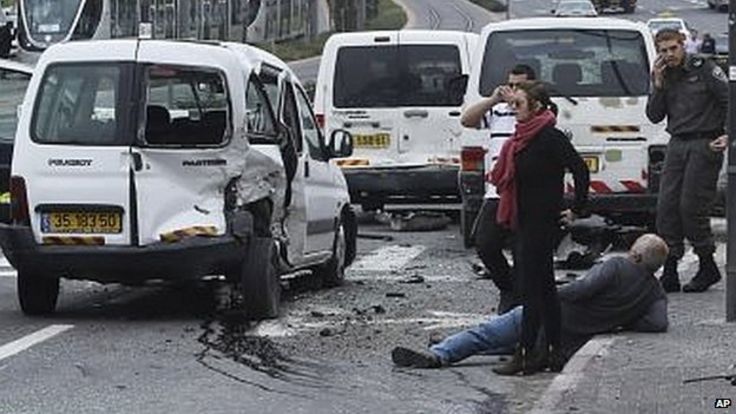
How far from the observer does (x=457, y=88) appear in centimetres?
1738

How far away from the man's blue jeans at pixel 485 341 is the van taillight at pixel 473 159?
542 centimetres

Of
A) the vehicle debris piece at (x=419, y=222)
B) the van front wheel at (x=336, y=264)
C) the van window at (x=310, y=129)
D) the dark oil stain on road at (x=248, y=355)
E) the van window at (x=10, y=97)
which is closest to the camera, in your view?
the dark oil stain on road at (x=248, y=355)

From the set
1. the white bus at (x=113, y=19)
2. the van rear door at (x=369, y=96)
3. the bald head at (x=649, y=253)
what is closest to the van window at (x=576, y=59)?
the van rear door at (x=369, y=96)

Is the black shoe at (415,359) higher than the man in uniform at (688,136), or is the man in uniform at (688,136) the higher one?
the man in uniform at (688,136)

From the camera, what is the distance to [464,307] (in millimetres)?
12109

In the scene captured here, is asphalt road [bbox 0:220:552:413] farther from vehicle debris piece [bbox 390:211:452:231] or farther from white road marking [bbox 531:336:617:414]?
vehicle debris piece [bbox 390:211:452:231]

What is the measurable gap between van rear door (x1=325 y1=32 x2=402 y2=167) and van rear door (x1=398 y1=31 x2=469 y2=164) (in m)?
0.10

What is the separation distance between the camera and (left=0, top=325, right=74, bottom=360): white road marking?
10289 mm

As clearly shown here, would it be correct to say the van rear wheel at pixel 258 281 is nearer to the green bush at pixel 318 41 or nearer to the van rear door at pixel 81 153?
the van rear door at pixel 81 153

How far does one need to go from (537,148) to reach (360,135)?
9209mm

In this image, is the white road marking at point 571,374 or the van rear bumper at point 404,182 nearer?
the white road marking at point 571,374

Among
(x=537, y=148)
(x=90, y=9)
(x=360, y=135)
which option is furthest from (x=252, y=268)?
(x=90, y=9)

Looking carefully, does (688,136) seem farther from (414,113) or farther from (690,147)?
(414,113)

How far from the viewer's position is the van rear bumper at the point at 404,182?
59.0 feet
